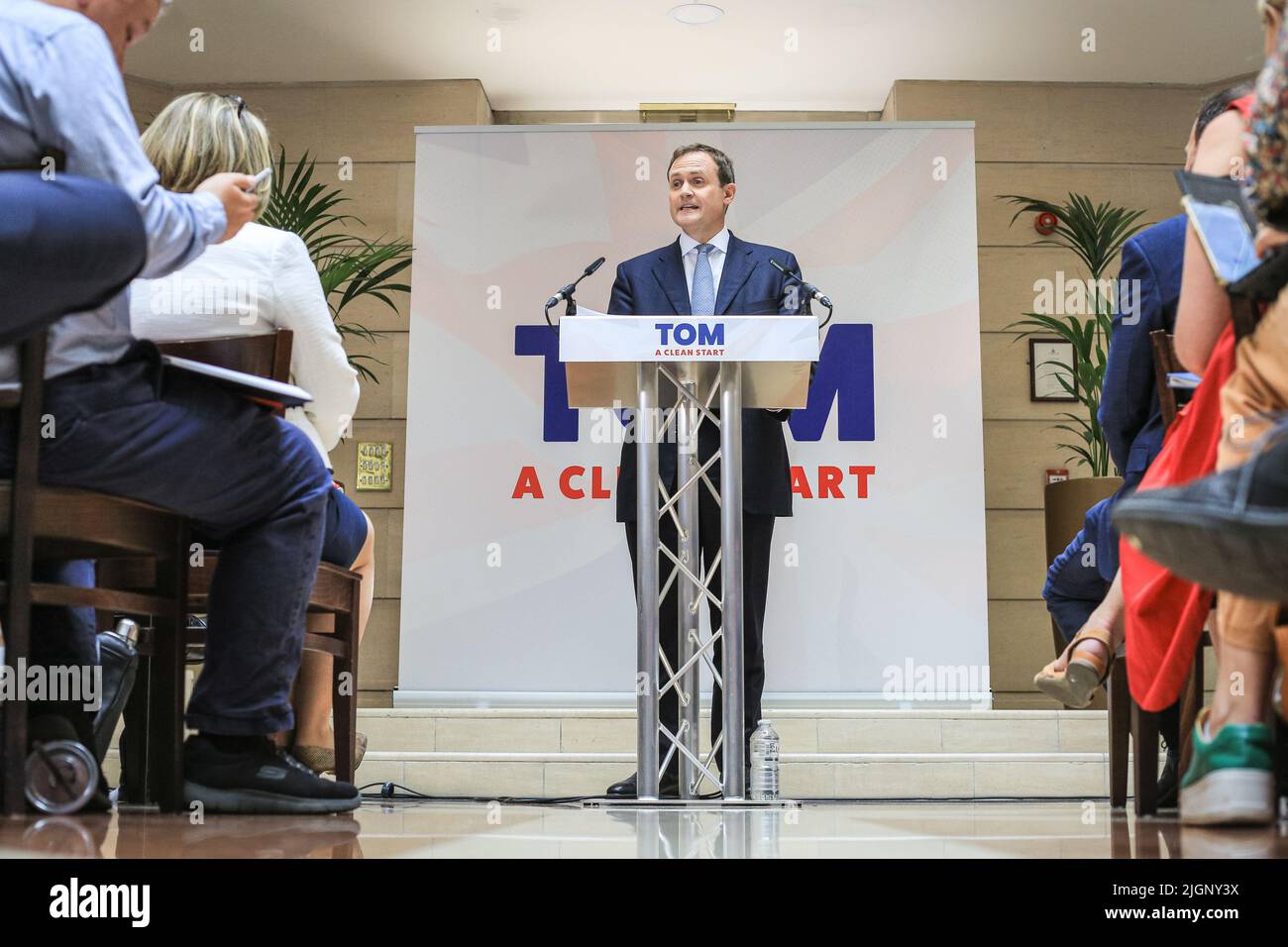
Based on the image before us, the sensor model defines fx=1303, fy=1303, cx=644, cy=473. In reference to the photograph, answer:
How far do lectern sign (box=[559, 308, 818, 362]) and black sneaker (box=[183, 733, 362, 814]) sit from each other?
46.4 inches

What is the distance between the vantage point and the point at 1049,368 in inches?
245

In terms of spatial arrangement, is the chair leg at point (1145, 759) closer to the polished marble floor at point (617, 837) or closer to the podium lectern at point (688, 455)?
the polished marble floor at point (617, 837)

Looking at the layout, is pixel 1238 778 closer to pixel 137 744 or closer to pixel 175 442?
pixel 175 442

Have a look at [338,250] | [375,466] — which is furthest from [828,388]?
[338,250]

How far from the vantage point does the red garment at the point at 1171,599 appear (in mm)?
1519

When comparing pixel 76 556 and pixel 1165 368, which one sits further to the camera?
pixel 1165 368

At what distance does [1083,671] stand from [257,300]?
151 cm

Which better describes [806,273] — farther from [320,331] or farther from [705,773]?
[320,331]

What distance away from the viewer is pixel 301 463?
1861 mm

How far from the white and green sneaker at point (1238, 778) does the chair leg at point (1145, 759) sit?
0.69m

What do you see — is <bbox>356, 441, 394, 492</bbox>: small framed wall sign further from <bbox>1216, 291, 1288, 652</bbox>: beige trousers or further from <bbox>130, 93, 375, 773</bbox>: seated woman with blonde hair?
<bbox>1216, 291, 1288, 652</bbox>: beige trousers

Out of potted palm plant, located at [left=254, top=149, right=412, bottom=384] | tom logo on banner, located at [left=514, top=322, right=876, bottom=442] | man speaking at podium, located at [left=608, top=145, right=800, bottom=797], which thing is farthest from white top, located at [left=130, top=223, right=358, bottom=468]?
tom logo on banner, located at [left=514, top=322, right=876, bottom=442]
